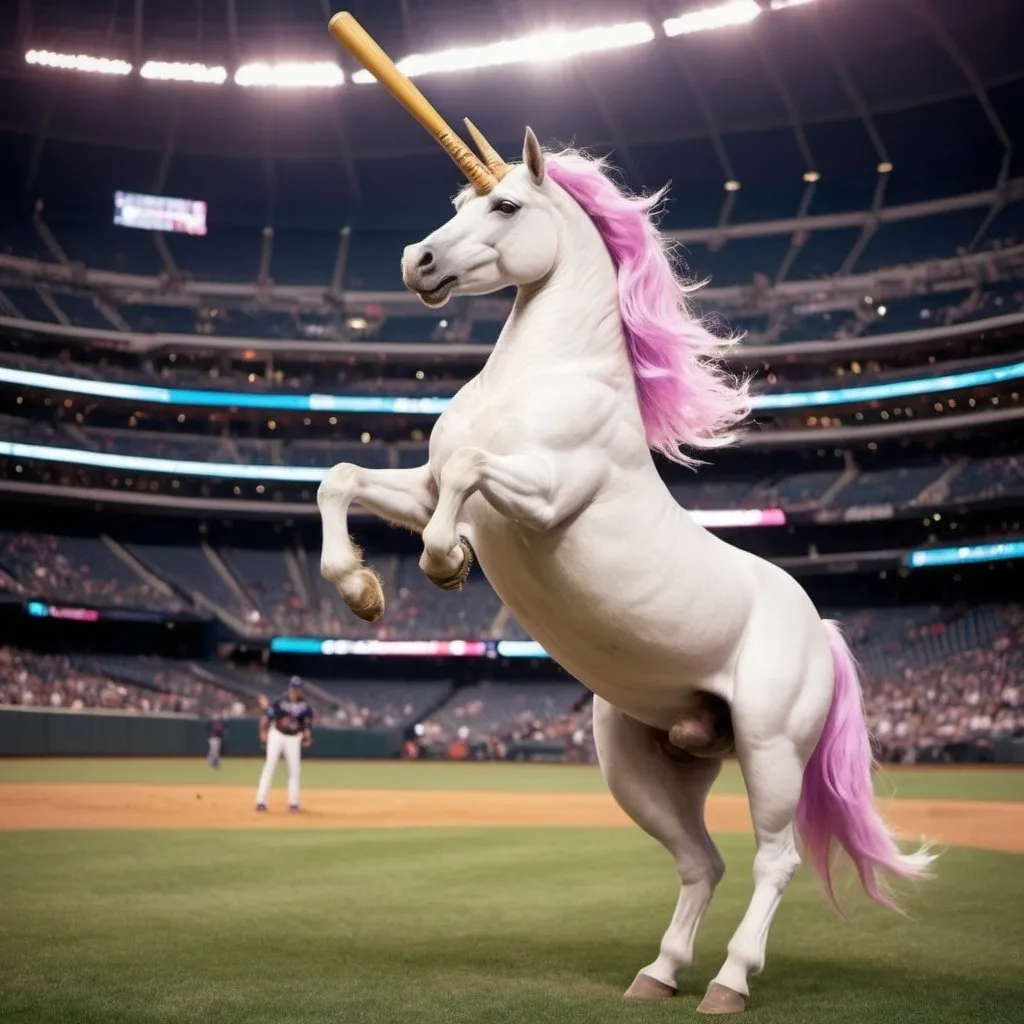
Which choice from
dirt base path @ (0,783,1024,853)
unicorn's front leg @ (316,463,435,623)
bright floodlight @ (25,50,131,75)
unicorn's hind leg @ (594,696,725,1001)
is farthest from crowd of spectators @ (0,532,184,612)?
unicorn's front leg @ (316,463,435,623)

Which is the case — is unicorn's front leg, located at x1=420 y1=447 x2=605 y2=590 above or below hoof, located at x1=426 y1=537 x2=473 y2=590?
above

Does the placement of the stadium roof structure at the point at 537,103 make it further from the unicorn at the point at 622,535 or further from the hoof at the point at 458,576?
the hoof at the point at 458,576

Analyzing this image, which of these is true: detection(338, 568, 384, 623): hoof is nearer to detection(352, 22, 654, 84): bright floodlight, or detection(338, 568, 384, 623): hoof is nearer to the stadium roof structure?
the stadium roof structure

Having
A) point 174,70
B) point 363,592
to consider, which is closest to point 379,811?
point 363,592

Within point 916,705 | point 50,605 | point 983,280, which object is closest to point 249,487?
point 50,605

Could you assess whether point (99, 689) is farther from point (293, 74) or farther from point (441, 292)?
point (441, 292)

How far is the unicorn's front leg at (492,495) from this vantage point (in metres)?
4.38

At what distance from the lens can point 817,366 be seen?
46250 mm

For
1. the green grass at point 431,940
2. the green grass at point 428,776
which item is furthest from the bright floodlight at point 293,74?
the green grass at point 431,940

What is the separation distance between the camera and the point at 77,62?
136ft

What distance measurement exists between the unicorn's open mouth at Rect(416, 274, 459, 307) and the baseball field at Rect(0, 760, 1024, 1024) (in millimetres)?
2819

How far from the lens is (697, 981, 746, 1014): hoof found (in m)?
4.78

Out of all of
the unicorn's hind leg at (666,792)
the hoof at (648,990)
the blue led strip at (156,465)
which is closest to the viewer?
the hoof at (648,990)

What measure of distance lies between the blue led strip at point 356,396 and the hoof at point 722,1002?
3538 centimetres
